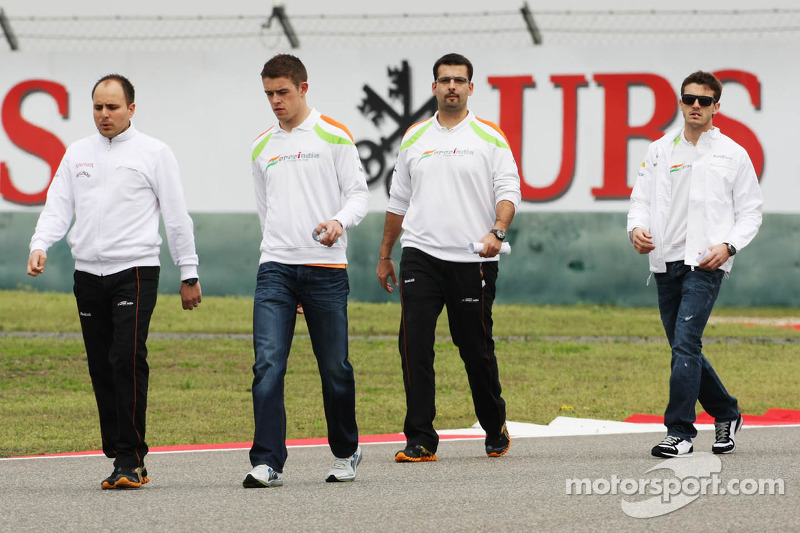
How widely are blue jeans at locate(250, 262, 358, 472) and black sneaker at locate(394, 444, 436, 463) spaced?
0.68m

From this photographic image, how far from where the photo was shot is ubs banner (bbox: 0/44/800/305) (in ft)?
63.5

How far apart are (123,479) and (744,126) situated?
49.5 feet

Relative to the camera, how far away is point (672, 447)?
23.0 ft

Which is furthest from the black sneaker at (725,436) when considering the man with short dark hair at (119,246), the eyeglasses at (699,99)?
the man with short dark hair at (119,246)

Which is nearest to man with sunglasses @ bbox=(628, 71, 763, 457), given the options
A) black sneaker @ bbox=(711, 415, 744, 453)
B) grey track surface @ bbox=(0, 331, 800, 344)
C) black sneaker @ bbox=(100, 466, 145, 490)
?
black sneaker @ bbox=(711, 415, 744, 453)

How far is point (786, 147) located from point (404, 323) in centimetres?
1380

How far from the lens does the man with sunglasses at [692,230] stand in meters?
7.02

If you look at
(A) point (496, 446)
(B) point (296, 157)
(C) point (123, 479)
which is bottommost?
(A) point (496, 446)

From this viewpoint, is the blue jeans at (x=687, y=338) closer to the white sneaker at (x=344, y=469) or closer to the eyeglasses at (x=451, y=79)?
the eyeglasses at (x=451, y=79)

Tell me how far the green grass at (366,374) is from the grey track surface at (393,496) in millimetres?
1462

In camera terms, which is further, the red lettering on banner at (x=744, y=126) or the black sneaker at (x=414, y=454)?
the red lettering on banner at (x=744, y=126)

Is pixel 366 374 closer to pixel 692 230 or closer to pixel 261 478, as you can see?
pixel 692 230

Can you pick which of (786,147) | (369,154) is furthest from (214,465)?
(786,147)

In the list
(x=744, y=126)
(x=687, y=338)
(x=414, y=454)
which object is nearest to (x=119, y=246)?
(x=414, y=454)
